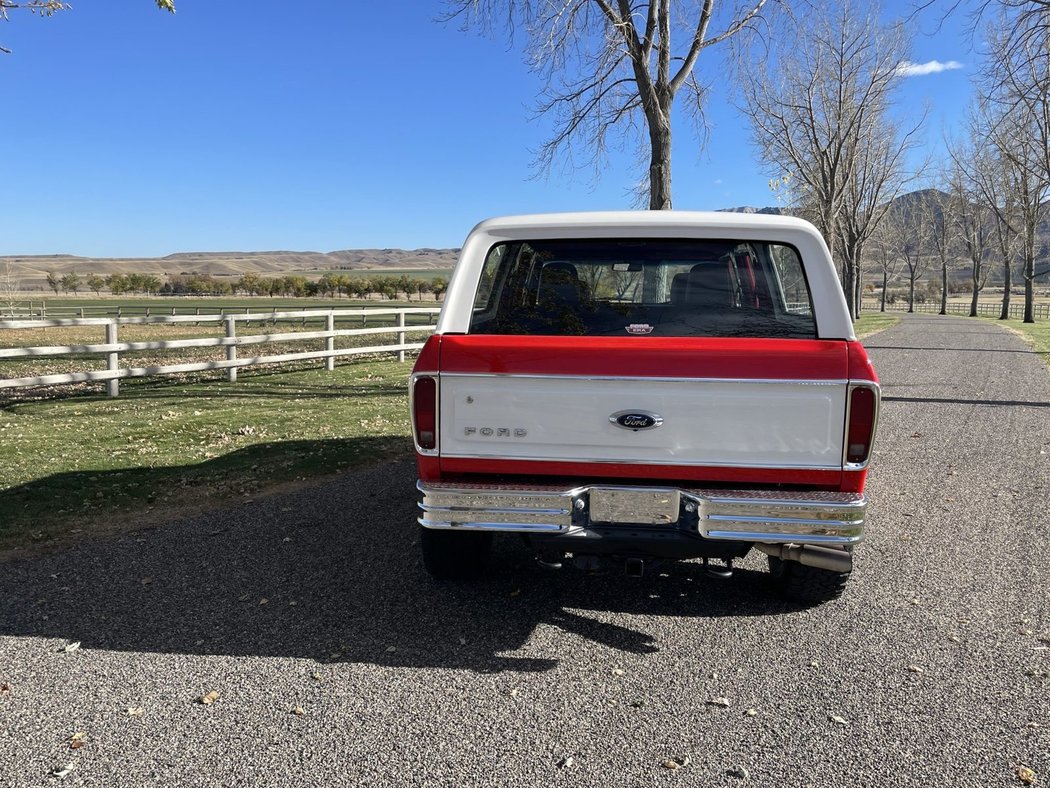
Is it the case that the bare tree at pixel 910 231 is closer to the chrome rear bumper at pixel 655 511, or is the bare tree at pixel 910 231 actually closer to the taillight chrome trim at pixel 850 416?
the taillight chrome trim at pixel 850 416

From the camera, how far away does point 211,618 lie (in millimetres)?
3756

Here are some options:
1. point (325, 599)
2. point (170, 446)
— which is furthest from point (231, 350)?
point (325, 599)

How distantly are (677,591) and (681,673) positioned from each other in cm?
96

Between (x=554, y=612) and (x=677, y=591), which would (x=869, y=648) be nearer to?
(x=677, y=591)

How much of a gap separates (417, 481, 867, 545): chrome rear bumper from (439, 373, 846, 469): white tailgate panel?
14cm

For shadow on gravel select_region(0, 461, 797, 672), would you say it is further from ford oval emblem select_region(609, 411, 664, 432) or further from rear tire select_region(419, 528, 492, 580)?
ford oval emblem select_region(609, 411, 664, 432)

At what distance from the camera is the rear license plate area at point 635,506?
325 centimetres

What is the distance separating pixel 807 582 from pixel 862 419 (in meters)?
1.16

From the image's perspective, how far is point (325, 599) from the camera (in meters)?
4.01

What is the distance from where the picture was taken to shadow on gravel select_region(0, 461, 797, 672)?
3498 millimetres

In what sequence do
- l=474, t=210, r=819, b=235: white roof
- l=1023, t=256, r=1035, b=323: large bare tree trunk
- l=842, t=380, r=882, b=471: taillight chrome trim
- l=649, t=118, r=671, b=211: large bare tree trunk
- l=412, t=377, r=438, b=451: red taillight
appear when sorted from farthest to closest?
1. l=1023, t=256, r=1035, b=323: large bare tree trunk
2. l=649, t=118, r=671, b=211: large bare tree trunk
3. l=474, t=210, r=819, b=235: white roof
4. l=412, t=377, r=438, b=451: red taillight
5. l=842, t=380, r=882, b=471: taillight chrome trim

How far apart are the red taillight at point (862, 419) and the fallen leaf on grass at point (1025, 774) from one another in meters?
1.20

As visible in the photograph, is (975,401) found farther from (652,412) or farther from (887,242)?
(887,242)

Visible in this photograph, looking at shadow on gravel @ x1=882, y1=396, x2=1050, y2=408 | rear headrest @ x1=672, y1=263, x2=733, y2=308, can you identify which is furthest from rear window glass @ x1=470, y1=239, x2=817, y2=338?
shadow on gravel @ x1=882, y1=396, x2=1050, y2=408
